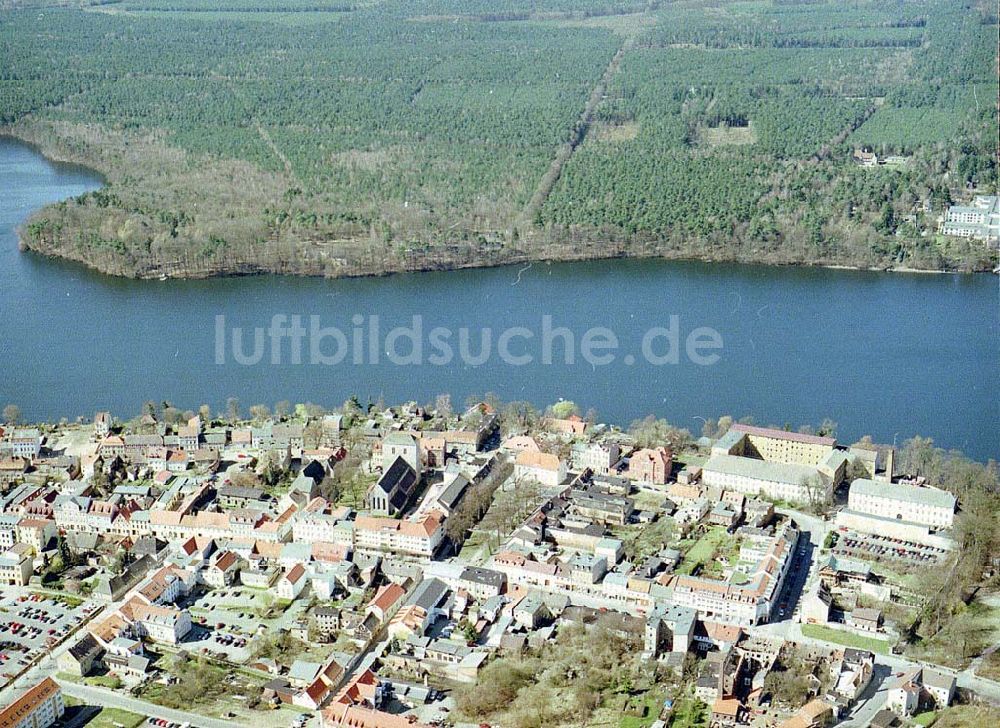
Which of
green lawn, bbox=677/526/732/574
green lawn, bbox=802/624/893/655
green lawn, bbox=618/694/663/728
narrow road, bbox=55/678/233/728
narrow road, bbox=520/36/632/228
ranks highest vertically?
narrow road, bbox=520/36/632/228

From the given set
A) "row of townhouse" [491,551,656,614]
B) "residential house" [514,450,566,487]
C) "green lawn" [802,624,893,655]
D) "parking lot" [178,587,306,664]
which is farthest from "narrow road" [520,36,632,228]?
"green lawn" [802,624,893,655]

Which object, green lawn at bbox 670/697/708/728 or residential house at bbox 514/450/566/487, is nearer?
green lawn at bbox 670/697/708/728

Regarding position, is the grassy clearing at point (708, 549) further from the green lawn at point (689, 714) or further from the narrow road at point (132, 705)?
the narrow road at point (132, 705)

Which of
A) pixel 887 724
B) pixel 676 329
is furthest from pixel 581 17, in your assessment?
pixel 887 724

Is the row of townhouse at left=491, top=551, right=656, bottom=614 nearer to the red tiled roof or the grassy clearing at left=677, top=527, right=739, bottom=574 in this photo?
the grassy clearing at left=677, top=527, right=739, bottom=574

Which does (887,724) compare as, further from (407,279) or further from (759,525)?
(407,279)

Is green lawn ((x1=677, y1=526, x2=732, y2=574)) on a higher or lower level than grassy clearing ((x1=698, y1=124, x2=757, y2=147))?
lower
